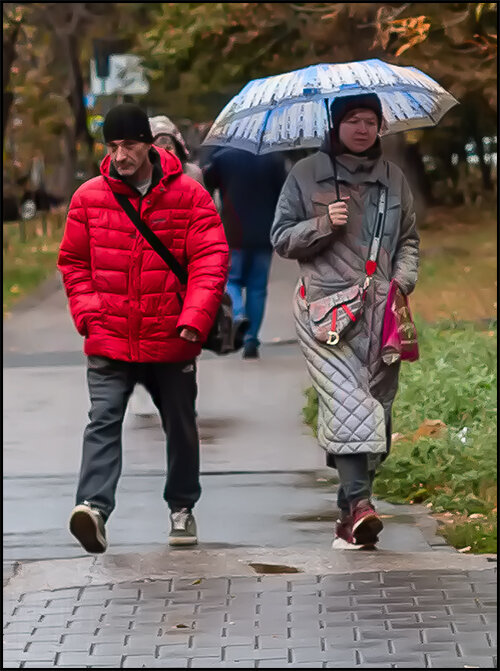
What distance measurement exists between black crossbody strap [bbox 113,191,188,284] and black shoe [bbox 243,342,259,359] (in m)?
6.58

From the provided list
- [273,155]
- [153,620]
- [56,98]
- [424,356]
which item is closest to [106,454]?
[153,620]

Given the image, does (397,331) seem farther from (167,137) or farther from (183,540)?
(167,137)

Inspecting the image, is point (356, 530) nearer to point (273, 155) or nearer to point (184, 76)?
point (273, 155)

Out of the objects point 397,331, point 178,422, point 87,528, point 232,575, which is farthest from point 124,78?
point 232,575

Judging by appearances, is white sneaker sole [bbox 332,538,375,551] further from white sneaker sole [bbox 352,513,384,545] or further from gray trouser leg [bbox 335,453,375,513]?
gray trouser leg [bbox 335,453,375,513]

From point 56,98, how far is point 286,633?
4866 centimetres

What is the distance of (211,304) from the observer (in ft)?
23.9

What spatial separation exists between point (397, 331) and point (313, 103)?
5.08 feet

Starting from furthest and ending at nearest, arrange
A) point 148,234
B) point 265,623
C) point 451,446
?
point 451,446, point 148,234, point 265,623

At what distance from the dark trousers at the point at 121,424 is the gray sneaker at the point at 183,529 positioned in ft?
0.16

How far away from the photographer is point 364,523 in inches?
287

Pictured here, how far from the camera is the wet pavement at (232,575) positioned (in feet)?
19.0

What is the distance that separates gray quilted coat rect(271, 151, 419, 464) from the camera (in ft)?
24.1

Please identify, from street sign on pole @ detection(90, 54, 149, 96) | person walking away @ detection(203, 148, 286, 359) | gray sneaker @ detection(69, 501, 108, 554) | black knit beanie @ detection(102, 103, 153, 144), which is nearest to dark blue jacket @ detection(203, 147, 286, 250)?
person walking away @ detection(203, 148, 286, 359)
